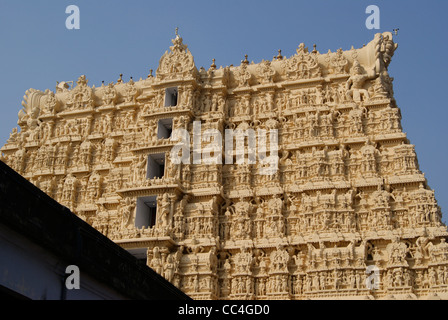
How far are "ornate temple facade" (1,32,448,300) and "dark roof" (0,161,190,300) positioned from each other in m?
11.8

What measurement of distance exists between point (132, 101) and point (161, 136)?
11.5ft

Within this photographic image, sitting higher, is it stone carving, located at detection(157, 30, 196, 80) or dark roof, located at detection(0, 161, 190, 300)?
stone carving, located at detection(157, 30, 196, 80)

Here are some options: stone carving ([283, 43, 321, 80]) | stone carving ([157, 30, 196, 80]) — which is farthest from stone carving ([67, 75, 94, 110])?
stone carving ([283, 43, 321, 80])

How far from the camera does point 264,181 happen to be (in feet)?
89.8

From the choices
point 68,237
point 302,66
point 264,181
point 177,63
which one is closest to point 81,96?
point 177,63

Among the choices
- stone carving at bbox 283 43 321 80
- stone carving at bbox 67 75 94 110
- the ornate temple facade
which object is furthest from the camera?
stone carving at bbox 67 75 94 110

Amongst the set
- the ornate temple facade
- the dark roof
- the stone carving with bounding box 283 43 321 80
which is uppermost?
the stone carving with bounding box 283 43 321 80

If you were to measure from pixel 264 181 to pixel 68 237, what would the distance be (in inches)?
660

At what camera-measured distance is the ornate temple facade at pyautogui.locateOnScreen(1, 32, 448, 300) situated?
24375mm

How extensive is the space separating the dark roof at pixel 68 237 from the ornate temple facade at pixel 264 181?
11784mm

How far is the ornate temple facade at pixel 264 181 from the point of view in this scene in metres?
24.4

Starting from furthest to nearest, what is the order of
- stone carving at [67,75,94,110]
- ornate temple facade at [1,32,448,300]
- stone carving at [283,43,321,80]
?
stone carving at [67,75,94,110] → stone carving at [283,43,321,80] → ornate temple facade at [1,32,448,300]

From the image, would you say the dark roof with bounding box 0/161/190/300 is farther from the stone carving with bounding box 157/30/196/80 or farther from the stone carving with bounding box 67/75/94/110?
the stone carving with bounding box 67/75/94/110

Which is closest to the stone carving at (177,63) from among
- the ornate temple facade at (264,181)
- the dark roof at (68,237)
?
the ornate temple facade at (264,181)
